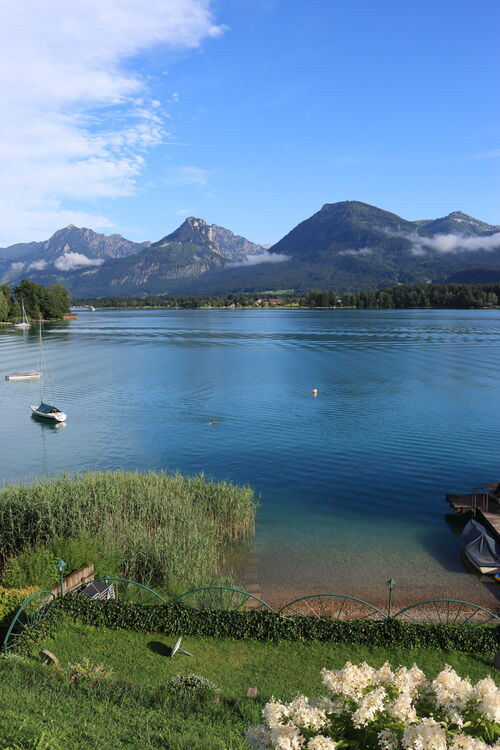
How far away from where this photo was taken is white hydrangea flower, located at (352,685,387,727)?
6.58 metres

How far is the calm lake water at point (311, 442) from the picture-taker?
90.0 feet

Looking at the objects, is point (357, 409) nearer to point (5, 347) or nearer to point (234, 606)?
point (234, 606)

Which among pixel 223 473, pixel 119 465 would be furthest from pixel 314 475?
pixel 119 465

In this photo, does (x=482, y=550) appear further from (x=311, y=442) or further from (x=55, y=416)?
(x=55, y=416)

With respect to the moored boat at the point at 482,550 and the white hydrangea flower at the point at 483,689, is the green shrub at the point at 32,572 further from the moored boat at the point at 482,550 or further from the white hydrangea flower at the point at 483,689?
the moored boat at the point at 482,550

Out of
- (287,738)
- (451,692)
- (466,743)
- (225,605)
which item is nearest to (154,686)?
(225,605)

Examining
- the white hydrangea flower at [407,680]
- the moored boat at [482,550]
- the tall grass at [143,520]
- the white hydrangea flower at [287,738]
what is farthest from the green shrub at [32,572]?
the moored boat at [482,550]

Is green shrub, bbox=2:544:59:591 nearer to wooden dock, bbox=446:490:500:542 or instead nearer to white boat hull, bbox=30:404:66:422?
wooden dock, bbox=446:490:500:542

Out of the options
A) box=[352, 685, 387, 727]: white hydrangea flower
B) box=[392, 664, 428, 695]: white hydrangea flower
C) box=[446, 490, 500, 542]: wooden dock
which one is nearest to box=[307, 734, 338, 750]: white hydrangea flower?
box=[352, 685, 387, 727]: white hydrangea flower

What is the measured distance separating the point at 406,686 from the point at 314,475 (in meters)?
33.5

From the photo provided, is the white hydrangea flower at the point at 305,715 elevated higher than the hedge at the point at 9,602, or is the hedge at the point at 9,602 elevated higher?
the white hydrangea flower at the point at 305,715

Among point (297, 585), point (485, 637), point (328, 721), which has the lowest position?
point (297, 585)

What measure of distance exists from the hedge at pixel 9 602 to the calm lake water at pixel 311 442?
10.5 metres

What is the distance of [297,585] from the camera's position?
81.7 feet
